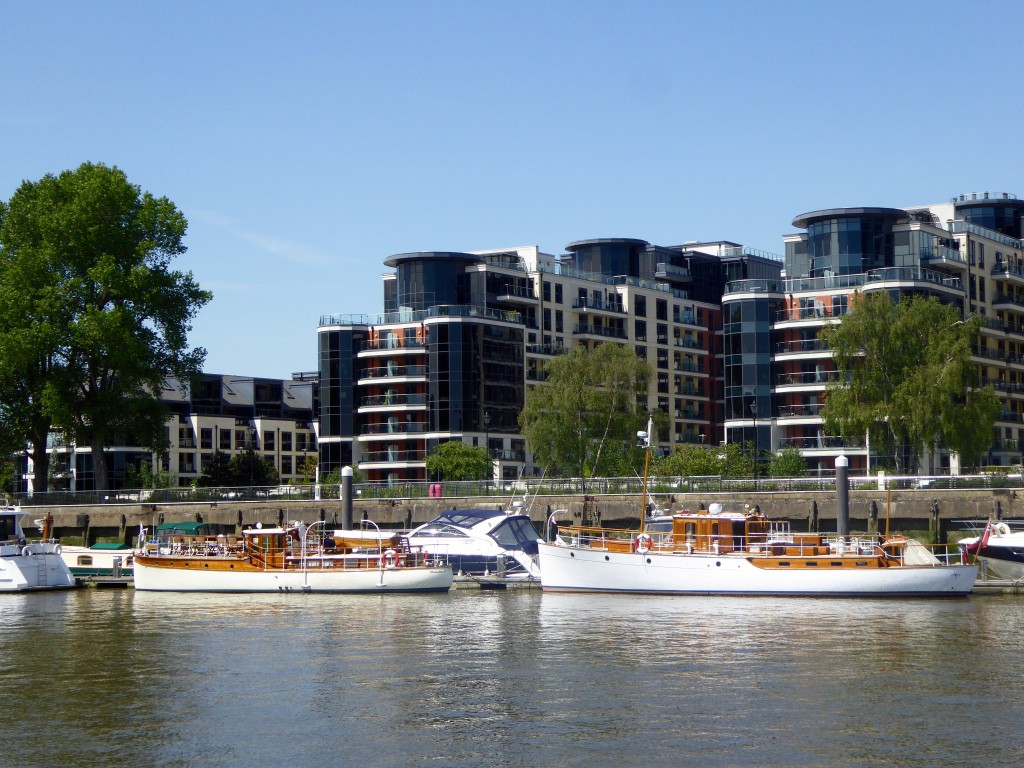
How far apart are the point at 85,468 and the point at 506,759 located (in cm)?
12831

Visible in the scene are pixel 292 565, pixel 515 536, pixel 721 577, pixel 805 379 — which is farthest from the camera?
pixel 805 379

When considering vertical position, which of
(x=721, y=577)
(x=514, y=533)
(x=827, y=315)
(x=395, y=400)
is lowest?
(x=721, y=577)

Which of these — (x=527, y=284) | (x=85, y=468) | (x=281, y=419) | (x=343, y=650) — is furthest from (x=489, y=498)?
(x=281, y=419)

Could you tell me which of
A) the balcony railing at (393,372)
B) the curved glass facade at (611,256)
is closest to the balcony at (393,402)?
the balcony railing at (393,372)

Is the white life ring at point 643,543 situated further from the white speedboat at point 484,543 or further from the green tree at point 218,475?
the green tree at point 218,475

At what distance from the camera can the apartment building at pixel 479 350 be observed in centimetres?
13288

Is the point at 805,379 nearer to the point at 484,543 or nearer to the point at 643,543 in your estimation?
the point at 484,543

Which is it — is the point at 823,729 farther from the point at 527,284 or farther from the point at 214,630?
the point at 527,284

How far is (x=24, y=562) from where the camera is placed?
70188 mm

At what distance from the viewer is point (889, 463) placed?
110562 mm

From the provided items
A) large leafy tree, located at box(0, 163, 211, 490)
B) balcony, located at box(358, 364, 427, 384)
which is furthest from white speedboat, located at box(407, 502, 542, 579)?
balcony, located at box(358, 364, 427, 384)

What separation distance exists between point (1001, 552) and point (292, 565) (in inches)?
1176

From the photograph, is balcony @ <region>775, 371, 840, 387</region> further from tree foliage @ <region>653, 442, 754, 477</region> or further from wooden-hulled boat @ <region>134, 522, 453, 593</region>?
wooden-hulled boat @ <region>134, 522, 453, 593</region>

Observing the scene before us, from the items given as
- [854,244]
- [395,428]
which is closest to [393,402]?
[395,428]
